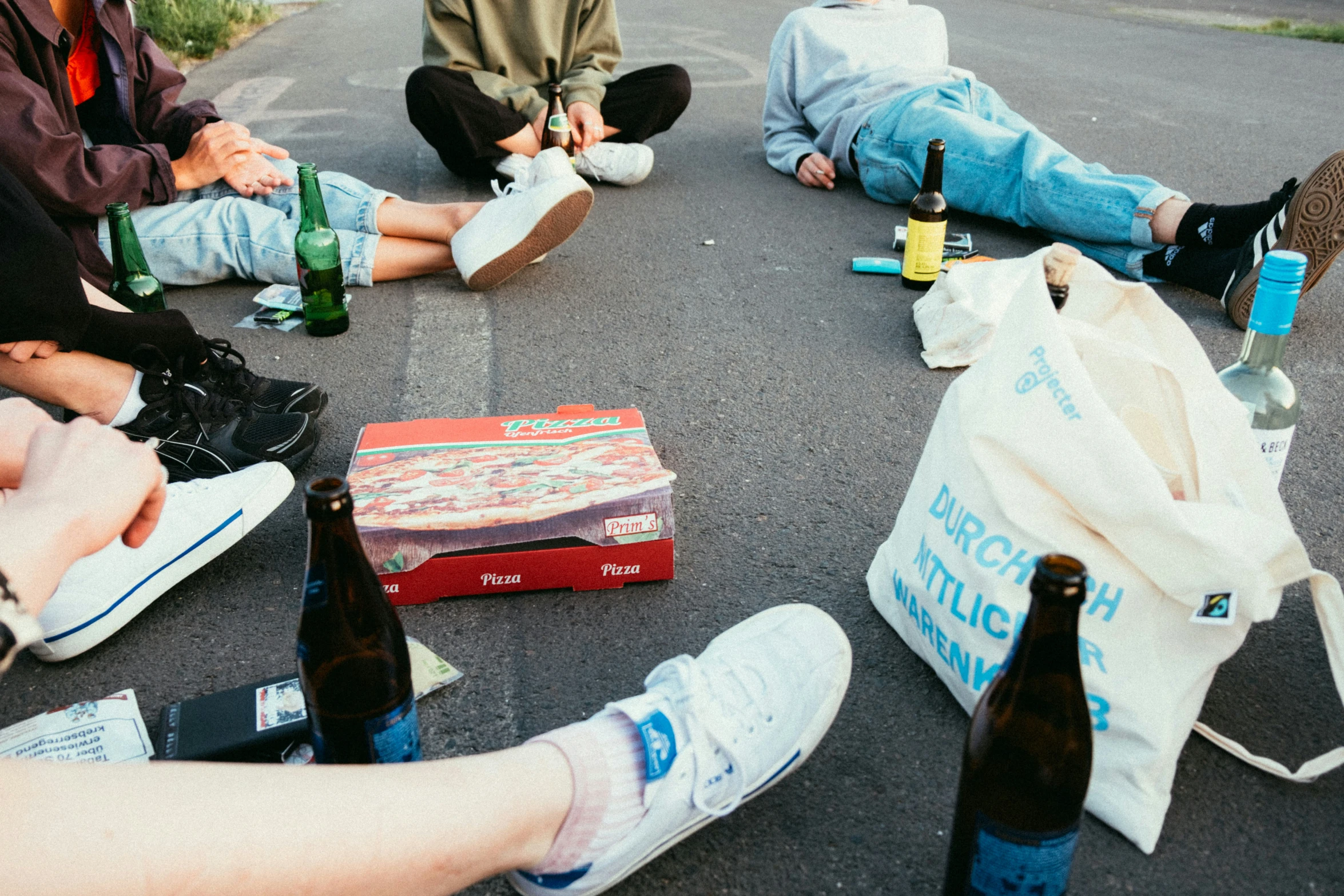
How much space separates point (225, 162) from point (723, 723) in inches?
105

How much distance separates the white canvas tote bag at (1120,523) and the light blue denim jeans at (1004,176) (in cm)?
206

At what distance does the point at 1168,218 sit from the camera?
3.29 metres

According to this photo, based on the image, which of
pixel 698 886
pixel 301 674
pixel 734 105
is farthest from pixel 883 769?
pixel 734 105

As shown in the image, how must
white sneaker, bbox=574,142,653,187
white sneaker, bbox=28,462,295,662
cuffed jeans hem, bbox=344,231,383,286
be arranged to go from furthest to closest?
white sneaker, bbox=574,142,653,187 < cuffed jeans hem, bbox=344,231,383,286 < white sneaker, bbox=28,462,295,662

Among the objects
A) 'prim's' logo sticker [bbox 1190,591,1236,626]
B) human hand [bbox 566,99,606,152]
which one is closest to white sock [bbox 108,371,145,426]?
'prim's' logo sticker [bbox 1190,591,1236,626]

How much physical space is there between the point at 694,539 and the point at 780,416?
2.04 ft

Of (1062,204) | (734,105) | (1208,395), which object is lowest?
(734,105)

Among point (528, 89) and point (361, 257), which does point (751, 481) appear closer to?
point (361, 257)

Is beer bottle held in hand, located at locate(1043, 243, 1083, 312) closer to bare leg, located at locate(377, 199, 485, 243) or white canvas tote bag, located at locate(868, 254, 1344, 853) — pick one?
white canvas tote bag, located at locate(868, 254, 1344, 853)

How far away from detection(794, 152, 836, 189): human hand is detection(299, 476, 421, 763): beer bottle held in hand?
3511mm

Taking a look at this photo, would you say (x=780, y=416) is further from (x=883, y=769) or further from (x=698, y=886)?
(x=698, y=886)

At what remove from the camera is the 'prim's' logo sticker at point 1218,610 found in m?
1.26

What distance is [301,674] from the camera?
1.30 m

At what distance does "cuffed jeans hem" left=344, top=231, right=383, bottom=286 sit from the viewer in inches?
134
